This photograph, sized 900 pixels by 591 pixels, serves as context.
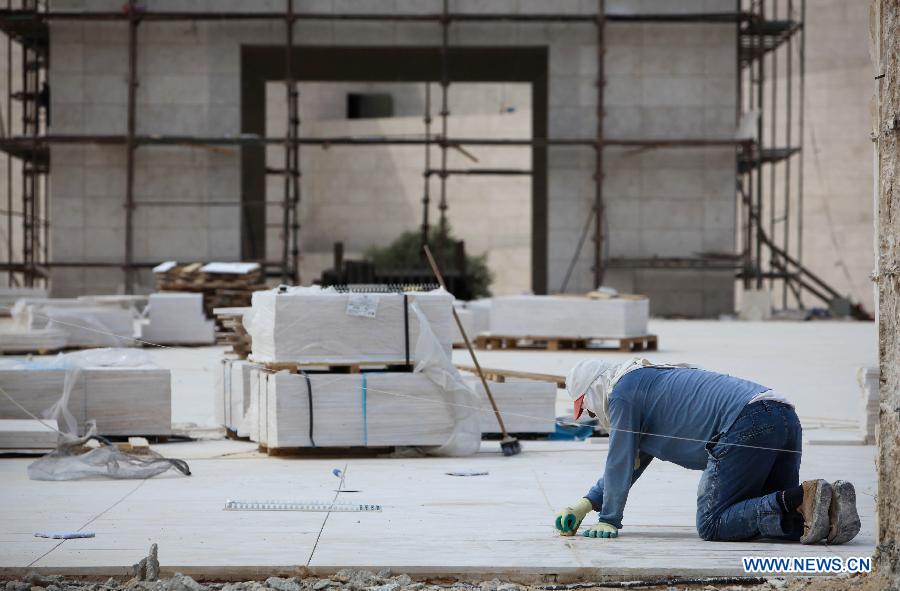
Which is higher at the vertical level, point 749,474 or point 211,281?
point 211,281

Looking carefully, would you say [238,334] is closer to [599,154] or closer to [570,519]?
[570,519]

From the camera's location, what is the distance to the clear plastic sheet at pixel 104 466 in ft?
25.0

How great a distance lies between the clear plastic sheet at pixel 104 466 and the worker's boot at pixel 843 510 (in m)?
3.93

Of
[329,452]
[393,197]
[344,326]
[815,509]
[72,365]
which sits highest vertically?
[393,197]

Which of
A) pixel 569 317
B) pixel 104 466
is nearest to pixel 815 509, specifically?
pixel 104 466

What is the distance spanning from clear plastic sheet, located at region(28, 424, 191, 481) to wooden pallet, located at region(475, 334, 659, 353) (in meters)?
12.5

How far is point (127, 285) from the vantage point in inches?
1144

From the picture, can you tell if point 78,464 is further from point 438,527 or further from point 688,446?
point 688,446

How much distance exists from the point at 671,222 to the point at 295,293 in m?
22.5

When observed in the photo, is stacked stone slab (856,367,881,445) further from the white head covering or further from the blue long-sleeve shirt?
the white head covering

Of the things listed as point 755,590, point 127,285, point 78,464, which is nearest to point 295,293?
point 78,464

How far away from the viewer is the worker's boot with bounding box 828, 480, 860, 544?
5.44 metres

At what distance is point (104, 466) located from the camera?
780 centimetres

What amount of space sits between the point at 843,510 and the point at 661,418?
35.0 inches
